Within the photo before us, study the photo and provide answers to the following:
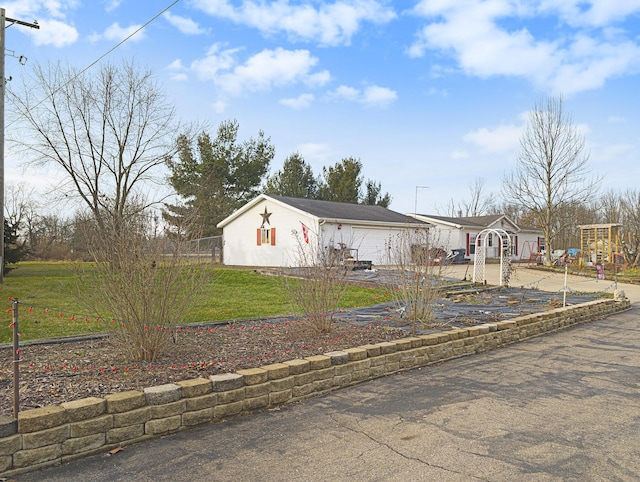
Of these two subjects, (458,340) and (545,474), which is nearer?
(545,474)

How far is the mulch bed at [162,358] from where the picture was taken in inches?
147

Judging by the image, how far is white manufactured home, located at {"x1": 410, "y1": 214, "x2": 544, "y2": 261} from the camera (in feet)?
96.6

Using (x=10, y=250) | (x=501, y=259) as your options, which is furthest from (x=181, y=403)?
(x=10, y=250)

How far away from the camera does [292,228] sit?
21953mm

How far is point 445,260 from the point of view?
8258 millimetres

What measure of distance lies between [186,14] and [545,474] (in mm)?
9713

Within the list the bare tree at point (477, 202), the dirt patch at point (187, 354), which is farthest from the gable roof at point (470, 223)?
the dirt patch at point (187, 354)

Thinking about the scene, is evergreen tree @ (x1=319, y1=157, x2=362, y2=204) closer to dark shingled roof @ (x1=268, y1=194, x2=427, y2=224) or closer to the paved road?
dark shingled roof @ (x1=268, y1=194, x2=427, y2=224)

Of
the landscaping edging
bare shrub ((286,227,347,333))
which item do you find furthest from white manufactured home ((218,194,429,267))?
the landscaping edging

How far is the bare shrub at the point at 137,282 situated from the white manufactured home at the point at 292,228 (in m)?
15.8

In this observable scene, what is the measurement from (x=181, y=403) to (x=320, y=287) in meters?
2.98

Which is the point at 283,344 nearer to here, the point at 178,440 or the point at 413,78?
the point at 178,440

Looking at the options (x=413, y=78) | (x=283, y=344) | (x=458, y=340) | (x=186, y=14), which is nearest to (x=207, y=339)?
(x=283, y=344)

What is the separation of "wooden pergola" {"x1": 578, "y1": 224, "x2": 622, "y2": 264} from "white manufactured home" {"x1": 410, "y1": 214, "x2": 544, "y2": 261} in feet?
12.2
